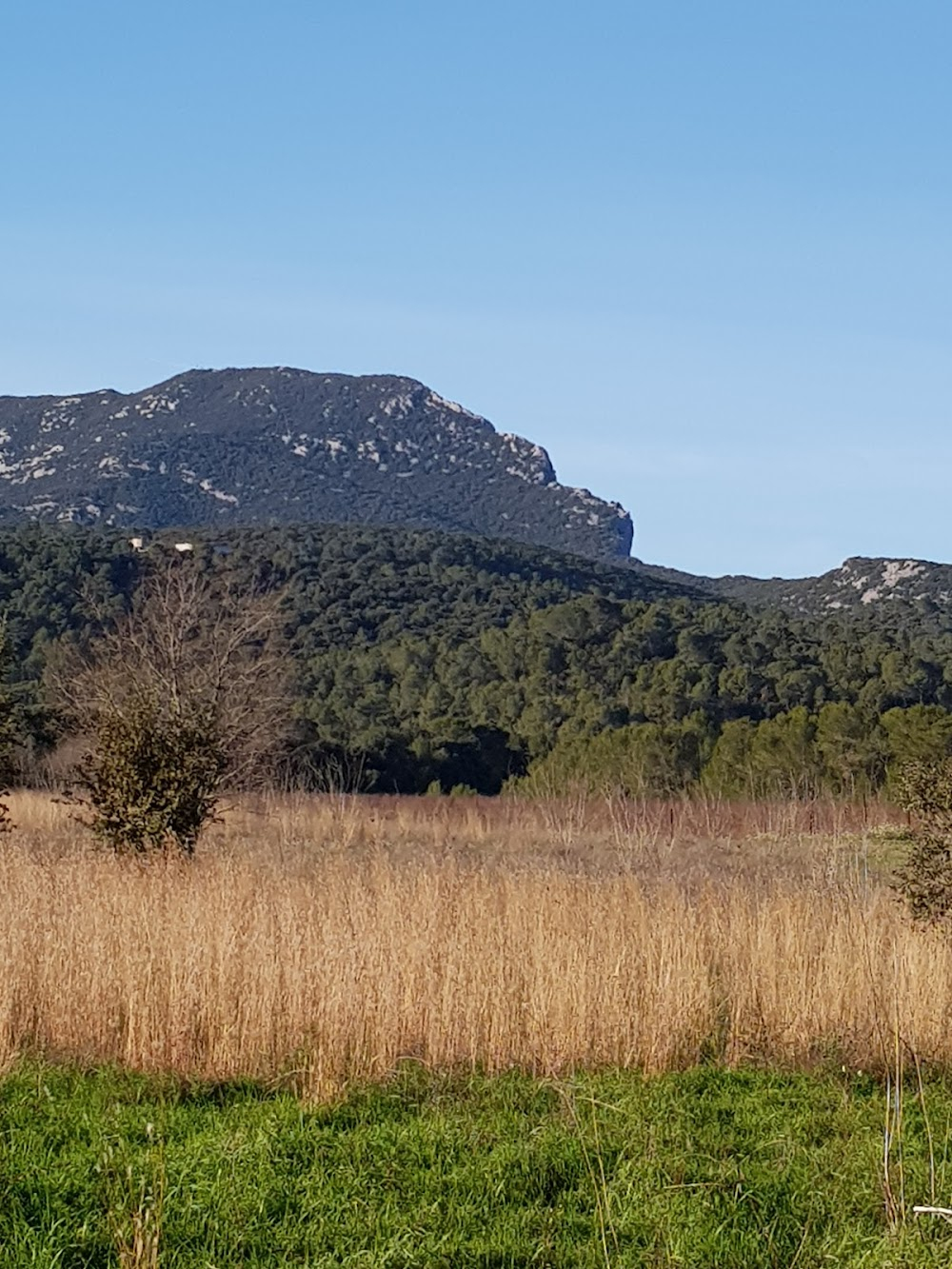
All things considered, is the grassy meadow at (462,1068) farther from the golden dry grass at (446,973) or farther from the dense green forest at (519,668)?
the dense green forest at (519,668)

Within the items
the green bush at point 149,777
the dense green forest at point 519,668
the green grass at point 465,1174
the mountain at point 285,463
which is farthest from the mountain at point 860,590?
the green grass at point 465,1174

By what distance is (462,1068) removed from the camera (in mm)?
6621

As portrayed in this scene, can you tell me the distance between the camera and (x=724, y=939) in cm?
814

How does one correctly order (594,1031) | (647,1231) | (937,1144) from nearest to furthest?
(647,1231) → (937,1144) → (594,1031)

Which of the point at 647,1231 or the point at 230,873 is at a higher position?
the point at 230,873

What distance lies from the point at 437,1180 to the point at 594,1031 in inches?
83.1

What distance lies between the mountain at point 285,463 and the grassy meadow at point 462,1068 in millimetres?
83335

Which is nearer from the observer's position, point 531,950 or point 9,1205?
point 9,1205

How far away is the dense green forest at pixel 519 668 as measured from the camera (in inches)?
1179

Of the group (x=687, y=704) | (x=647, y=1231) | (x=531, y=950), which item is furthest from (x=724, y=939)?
(x=687, y=704)

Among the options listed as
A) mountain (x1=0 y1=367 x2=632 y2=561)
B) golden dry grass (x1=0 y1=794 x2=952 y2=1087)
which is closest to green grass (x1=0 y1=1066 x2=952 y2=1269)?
golden dry grass (x1=0 y1=794 x2=952 y2=1087)

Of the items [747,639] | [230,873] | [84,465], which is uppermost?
[84,465]

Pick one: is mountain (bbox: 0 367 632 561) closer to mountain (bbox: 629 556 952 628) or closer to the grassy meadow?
mountain (bbox: 629 556 952 628)

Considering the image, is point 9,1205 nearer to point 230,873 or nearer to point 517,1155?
point 517,1155
